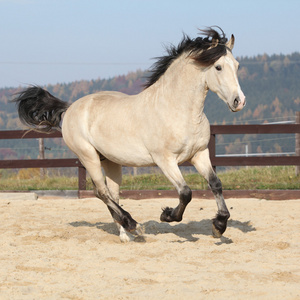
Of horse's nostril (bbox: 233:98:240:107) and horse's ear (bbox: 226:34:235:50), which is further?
horse's ear (bbox: 226:34:235:50)

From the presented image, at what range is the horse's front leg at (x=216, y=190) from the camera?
5.51 metres

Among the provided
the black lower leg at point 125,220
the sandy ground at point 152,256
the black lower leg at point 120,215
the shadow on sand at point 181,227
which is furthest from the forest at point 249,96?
the black lower leg at point 125,220

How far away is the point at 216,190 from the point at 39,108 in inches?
121

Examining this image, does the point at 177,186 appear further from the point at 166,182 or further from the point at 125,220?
the point at 166,182

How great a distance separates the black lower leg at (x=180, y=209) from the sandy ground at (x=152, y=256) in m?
0.29

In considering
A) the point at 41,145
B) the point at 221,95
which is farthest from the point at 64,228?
the point at 41,145

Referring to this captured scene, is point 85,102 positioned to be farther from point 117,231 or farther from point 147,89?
point 117,231

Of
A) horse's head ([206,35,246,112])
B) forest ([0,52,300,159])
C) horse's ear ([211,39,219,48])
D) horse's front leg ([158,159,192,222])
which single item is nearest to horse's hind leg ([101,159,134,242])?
horse's front leg ([158,159,192,222])

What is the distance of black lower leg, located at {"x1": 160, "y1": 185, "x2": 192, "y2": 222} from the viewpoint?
213 inches

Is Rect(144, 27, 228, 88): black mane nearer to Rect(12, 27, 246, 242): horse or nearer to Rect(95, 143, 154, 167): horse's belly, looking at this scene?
Rect(12, 27, 246, 242): horse

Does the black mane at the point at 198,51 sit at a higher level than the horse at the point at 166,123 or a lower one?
higher

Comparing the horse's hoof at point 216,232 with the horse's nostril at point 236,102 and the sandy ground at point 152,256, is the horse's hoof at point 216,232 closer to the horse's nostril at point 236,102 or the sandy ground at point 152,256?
the sandy ground at point 152,256

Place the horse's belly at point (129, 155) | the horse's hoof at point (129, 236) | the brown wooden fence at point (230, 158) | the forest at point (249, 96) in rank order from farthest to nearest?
A: 1. the forest at point (249, 96)
2. the brown wooden fence at point (230, 158)
3. the horse's hoof at point (129, 236)
4. the horse's belly at point (129, 155)

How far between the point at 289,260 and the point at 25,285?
2.31m
